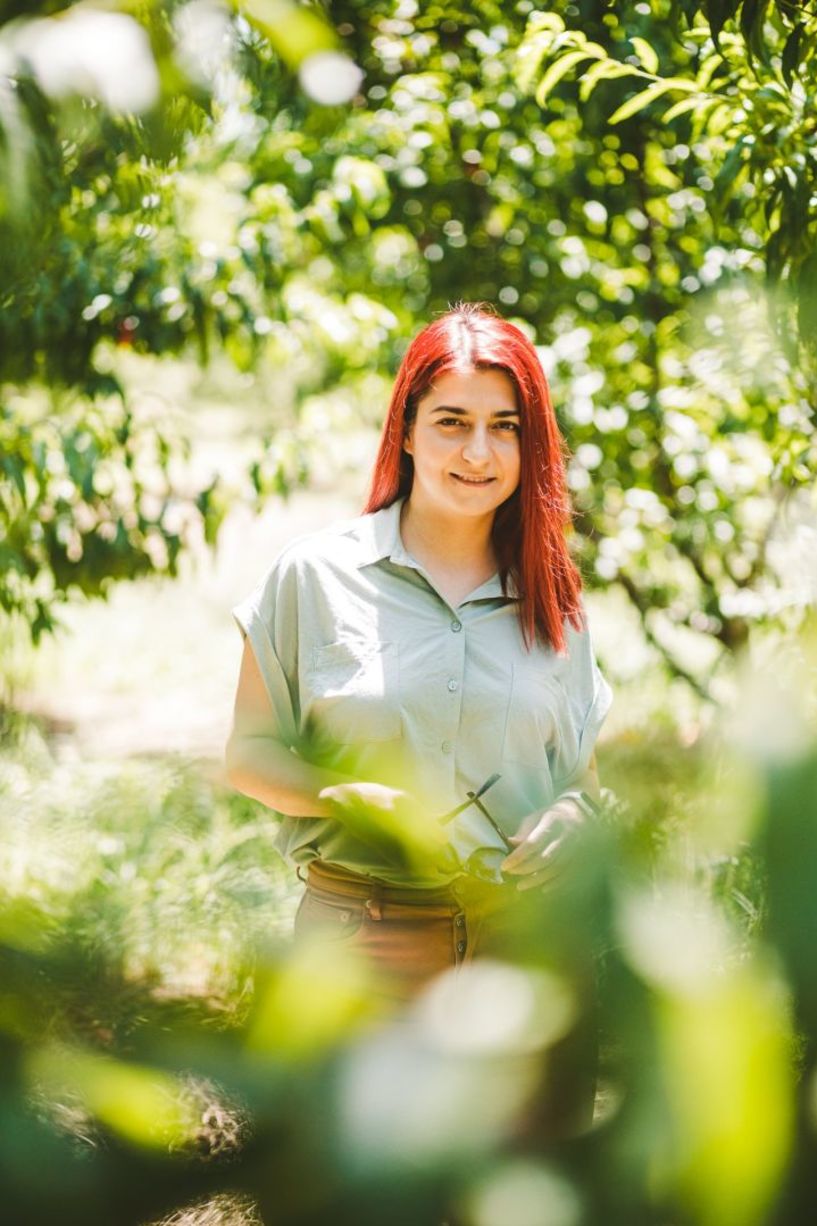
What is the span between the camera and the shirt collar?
179 cm

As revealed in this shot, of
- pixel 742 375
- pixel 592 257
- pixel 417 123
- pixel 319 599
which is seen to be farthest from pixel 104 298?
pixel 319 599

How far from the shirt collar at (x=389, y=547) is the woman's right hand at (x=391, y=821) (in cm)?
128

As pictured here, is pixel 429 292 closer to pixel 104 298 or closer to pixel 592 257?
pixel 592 257

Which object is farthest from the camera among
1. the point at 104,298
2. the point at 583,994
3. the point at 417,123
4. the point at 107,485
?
the point at 107,485

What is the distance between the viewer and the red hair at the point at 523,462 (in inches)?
70.7

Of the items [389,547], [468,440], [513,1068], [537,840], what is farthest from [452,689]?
[513,1068]

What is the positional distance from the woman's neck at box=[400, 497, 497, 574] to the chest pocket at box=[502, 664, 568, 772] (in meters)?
0.19

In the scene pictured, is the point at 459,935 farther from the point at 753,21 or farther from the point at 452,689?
the point at 753,21

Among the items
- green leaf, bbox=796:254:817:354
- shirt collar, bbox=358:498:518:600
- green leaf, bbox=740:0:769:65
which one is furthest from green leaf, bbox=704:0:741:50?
shirt collar, bbox=358:498:518:600

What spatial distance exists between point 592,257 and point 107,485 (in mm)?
1655

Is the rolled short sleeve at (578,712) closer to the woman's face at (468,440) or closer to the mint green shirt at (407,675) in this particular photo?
the mint green shirt at (407,675)

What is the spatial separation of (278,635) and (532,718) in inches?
14.5

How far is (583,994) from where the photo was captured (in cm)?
39

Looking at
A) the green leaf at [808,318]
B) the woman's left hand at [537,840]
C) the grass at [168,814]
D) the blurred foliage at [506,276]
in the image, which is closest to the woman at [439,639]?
the grass at [168,814]
